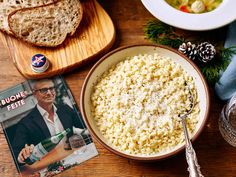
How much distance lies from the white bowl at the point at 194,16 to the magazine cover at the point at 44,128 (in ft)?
1.66

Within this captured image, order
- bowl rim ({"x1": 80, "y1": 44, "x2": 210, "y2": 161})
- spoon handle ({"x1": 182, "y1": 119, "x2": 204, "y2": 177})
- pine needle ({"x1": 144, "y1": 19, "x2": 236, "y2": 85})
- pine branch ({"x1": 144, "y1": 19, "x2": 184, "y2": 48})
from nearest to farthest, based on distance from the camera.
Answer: spoon handle ({"x1": 182, "y1": 119, "x2": 204, "y2": 177})
bowl rim ({"x1": 80, "y1": 44, "x2": 210, "y2": 161})
pine needle ({"x1": 144, "y1": 19, "x2": 236, "y2": 85})
pine branch ({"x1": 144, "y1": 19, "x2": 184, "y2": 48})

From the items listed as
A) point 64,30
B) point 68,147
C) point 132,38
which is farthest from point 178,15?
point 68,147

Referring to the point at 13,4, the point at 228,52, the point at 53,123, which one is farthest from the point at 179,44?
the point at 13,4

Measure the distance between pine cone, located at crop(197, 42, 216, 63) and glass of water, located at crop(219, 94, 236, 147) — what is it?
20cm

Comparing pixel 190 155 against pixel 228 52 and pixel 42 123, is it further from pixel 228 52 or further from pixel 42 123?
pixel 42 123

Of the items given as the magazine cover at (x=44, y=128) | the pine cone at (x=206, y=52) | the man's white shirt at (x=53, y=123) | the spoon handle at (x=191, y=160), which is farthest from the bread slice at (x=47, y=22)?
the spoon handle at (x=191, y=160)

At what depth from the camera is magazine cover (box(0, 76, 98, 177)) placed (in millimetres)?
1576

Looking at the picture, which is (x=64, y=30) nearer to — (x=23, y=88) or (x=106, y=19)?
(x=106, y=19)

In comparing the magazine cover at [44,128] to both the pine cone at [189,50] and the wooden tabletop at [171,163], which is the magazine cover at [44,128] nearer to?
the wooden tabletop at [171,163]

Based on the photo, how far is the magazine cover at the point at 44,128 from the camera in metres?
1.58

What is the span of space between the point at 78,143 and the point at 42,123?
18 centimetres

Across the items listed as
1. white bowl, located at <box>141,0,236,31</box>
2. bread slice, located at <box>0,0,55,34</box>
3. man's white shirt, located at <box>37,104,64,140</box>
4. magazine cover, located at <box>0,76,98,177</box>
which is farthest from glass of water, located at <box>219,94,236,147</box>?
bread slice, located at <box>0,0,55,34</box>

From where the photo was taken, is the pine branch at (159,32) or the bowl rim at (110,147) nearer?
the bowl rim at (110,147)

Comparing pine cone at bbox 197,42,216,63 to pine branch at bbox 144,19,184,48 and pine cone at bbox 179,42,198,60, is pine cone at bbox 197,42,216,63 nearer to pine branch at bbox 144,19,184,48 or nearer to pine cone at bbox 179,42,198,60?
pine cone at bbox 179,42,198,60
